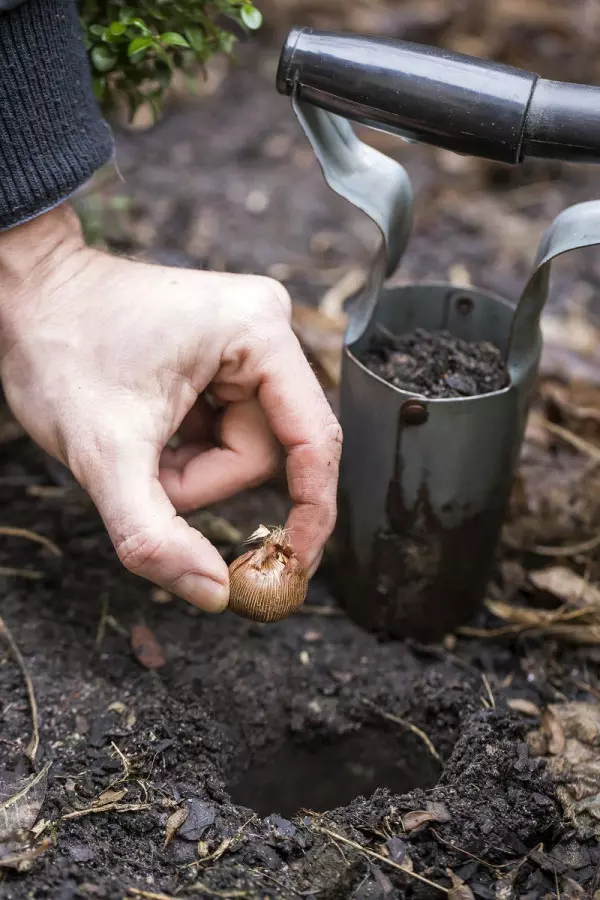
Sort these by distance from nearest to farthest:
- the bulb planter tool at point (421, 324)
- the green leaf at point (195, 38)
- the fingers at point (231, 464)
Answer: the bulb planter tool at point (421, 324), the fingers at point (231, 464), the green leaf at point (195, 38)

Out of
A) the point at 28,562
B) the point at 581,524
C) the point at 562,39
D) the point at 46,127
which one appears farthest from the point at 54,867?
the point at 562,39

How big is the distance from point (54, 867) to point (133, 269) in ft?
2.85

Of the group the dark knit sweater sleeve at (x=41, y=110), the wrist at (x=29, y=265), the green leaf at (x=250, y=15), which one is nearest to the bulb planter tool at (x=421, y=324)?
the green leaf at (x=250, y=15)

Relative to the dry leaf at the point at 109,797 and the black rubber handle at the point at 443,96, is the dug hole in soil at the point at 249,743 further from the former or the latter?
the black rubber handle at the point at 443,96

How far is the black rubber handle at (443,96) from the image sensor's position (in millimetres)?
1264

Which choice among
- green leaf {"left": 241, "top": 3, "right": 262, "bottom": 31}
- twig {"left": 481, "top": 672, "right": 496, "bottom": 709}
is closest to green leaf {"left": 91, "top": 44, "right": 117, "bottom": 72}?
green leaf {"left": 241, "top": 3, "right": 262, "bottom": 31}

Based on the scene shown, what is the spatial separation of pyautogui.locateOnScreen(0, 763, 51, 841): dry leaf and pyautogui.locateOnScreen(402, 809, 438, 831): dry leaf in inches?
20.1

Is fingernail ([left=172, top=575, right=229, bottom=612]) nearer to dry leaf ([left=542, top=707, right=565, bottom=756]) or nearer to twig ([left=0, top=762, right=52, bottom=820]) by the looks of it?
twig ([left=0, top=762, right=52, bottom=820])

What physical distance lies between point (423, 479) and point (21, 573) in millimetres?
811

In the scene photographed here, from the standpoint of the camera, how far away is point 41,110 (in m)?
1.37

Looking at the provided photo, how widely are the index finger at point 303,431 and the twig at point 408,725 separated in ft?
1.25

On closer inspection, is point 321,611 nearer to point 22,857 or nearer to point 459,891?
point 459,891

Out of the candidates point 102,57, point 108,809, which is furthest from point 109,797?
point 102,57

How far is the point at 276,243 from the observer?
9.67ft
